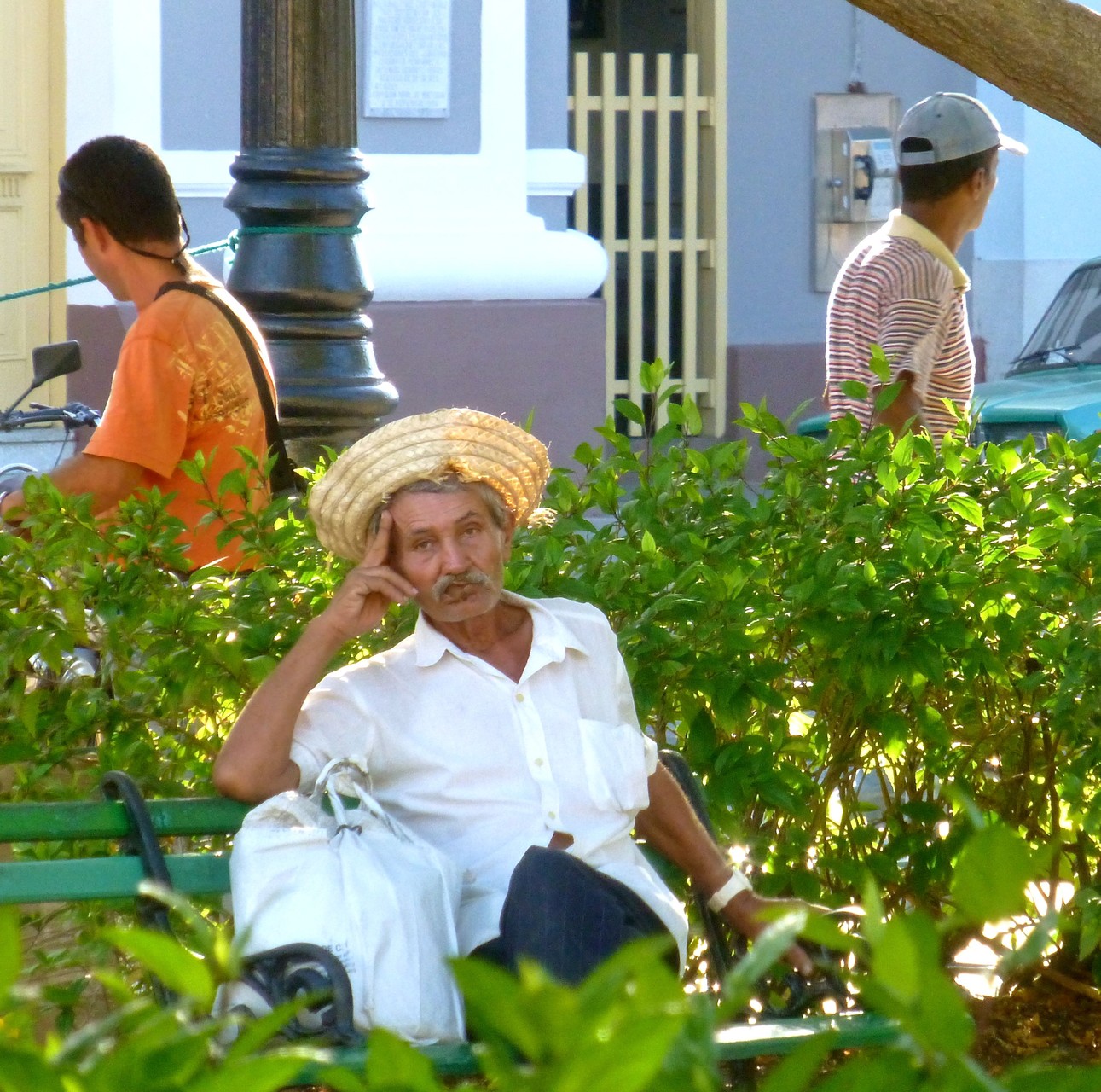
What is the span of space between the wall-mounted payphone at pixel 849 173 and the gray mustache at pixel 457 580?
1012 cm

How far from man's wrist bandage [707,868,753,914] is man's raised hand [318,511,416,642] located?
26.3 inches

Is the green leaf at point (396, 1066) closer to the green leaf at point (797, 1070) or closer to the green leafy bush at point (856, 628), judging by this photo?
the green leaf at point (797, 1070)

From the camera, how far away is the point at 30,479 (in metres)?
3.51

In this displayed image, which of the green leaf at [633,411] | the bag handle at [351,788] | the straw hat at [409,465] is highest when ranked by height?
the green leaf at [633,411]

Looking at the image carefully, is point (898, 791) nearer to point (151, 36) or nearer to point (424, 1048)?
point (424, 1048)

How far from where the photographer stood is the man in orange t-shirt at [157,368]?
3836 millimetres

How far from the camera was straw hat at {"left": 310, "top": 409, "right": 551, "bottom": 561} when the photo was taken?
2.96 m

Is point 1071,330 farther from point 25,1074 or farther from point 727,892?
point 25,1074

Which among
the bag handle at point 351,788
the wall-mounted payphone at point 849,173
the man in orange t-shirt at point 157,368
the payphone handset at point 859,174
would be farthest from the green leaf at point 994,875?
the payphone handset at point 859,174

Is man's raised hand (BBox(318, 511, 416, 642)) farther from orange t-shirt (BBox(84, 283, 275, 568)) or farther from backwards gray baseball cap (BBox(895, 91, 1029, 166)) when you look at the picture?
backwards gray baseball cap (BBox(895, 91, 1029, 166))

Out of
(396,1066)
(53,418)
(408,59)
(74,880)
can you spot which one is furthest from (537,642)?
(408,59)

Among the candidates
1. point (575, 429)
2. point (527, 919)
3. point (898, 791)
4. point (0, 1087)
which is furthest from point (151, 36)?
point (0, 1087)

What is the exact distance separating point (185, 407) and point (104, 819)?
1282 millimetres

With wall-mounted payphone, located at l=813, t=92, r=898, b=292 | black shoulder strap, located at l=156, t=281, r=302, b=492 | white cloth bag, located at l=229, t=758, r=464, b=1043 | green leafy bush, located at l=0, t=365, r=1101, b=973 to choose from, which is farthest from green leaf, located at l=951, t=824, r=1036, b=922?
wall-mounted payphone, located at l=813, t=92, r=898, b=292
